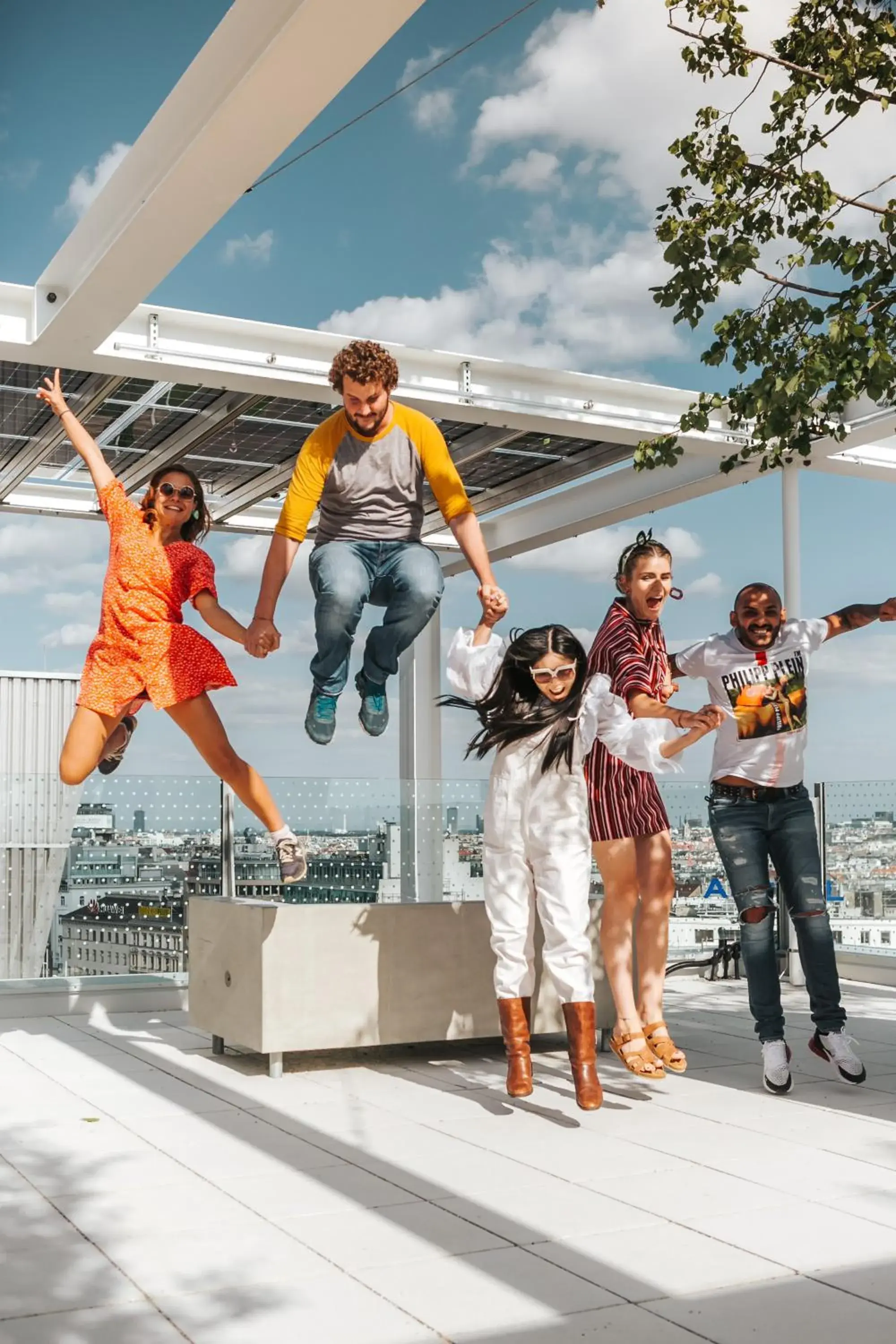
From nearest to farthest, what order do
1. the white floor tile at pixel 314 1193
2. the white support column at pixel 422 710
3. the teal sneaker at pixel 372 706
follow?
the white floor tile at pixel 314 1193, the teal sneaker at pixel 372 706, the white support column at pixel 422 710

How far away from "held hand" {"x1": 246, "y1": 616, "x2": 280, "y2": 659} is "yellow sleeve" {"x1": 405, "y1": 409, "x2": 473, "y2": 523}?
2.42ft

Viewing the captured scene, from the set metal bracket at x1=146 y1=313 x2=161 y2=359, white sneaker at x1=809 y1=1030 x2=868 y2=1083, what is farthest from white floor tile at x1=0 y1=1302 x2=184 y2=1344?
metal bracket at x1=146 y1=313 x2=161 y2=359

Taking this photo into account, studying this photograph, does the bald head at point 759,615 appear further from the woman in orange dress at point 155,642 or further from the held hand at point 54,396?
the held hand at point 54,396

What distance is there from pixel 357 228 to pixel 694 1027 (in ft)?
63.5

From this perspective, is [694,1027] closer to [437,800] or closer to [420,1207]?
[437,800]

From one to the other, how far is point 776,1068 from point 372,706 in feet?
7.35

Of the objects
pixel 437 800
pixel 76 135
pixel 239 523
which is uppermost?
pixel 76 135

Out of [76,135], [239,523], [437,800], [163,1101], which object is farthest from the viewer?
[76,135]

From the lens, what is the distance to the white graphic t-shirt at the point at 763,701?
565 cm

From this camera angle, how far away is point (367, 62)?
4.61 meters

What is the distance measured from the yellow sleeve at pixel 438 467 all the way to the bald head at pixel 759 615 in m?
1.41

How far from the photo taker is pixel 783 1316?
3172 millimetres

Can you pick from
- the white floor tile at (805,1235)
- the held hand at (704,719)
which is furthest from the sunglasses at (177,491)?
the white floor tile at (805,1235)

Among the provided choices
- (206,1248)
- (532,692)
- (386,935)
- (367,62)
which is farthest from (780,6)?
(206,1248)
